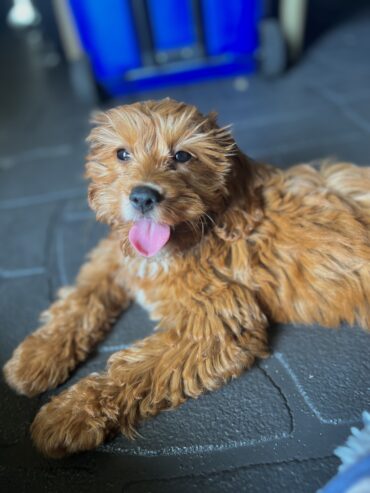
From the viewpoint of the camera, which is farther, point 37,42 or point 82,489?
point 37,42

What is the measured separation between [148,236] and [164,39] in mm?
2958

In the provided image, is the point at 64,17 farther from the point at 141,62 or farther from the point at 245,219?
the point at 245,219

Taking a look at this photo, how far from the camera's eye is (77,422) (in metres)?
1.45

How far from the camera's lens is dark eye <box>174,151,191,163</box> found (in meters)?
1.51

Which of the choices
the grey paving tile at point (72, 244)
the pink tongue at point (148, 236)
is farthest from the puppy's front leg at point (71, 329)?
the pink tongue at point (148, 236)

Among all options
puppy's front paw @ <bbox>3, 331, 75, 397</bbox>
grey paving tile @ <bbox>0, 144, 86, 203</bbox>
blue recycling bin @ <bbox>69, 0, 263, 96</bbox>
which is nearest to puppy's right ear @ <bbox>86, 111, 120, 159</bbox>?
puppy's front paw @ <bbox>3, 331, 75, 397</bbox>

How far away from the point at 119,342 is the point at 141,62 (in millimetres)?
2867

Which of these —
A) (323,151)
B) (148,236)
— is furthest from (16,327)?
(323,151)

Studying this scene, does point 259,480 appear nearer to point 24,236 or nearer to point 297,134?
point 24,236

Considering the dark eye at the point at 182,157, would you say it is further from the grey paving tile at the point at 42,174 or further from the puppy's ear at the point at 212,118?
the grey paving tile at the point at 42,174

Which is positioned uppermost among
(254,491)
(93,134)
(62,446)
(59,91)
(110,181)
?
(93,134)

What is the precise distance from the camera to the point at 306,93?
12.1 feet

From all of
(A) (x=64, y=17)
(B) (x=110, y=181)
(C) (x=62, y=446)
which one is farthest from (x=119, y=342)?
(A) (x=64, y=17)

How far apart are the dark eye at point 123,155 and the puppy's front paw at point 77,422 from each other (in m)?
0.75
